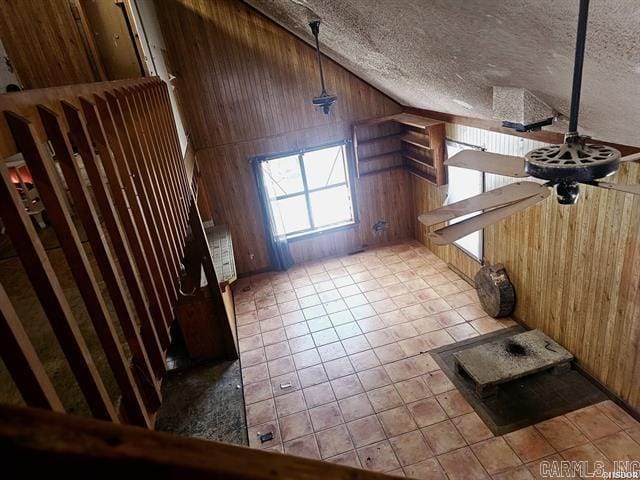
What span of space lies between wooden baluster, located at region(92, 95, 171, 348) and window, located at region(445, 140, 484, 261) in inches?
184

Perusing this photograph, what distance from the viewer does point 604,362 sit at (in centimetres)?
416

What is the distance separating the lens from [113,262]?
143cm

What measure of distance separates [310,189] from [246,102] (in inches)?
72.2

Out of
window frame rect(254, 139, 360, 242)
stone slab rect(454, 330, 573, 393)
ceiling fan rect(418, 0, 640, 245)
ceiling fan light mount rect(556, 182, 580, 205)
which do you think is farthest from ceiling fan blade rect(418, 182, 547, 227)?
window frame rect(254, 139, 360, 242)

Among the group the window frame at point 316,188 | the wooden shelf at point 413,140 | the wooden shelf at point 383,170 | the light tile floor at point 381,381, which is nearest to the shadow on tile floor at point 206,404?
the light tile floor at point 381,381

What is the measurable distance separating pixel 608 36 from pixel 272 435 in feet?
13.8

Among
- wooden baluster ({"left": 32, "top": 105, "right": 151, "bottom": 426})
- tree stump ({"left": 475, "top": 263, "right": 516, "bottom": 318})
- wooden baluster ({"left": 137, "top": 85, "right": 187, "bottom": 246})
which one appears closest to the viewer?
wooden baluster ({"left": 32, "top": 105, "right": 151, "bottom": 426})

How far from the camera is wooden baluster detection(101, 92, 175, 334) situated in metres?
1.73

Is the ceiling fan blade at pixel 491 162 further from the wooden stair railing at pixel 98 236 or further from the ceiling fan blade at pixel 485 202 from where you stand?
Result: the wooden stair railing at pixel 98 236

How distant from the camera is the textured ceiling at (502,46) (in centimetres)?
187

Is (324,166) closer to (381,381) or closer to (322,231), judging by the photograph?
(322,231)

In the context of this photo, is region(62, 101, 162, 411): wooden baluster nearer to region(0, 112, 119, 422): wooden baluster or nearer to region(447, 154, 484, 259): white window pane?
region(0, 112, 119, 422): wooden baluster

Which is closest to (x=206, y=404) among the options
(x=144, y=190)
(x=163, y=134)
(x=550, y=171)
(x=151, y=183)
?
(x=163, y=134)

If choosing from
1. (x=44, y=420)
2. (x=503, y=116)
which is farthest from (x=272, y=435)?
(x=44, y=420)
